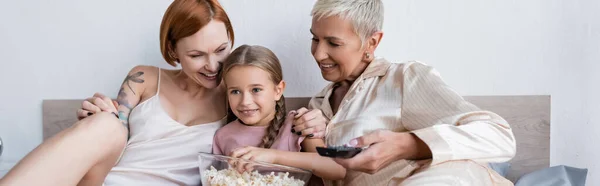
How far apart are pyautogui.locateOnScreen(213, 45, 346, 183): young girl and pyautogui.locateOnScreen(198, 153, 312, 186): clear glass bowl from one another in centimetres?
17

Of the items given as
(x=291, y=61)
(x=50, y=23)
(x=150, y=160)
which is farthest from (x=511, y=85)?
(x=50, y=23)

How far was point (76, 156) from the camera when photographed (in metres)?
1.21

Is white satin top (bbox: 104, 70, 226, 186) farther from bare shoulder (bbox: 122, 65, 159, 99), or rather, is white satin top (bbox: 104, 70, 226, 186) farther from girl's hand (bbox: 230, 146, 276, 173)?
girl's hand (bbox: 230, 146, 276, 173)

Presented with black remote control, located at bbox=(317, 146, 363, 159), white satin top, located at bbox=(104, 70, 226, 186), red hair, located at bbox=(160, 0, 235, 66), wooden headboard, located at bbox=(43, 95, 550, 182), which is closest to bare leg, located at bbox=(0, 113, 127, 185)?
white satin top, located at bbox=(104, 70, 226, 186)

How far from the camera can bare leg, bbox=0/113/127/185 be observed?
1121mm

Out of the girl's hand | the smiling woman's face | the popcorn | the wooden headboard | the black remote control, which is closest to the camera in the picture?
the black remote control

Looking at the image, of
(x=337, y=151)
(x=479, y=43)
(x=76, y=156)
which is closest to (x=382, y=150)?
(x=337, y=151)

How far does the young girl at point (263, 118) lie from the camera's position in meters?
1.49

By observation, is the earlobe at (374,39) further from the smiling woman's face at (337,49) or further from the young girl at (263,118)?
the young girl at (263,118)

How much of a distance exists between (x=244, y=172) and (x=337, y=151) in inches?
10.9

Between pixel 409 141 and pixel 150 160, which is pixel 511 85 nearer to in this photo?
pixel 409 141

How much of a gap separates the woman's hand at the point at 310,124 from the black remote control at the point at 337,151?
0.42 metres

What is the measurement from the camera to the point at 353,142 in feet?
3.81

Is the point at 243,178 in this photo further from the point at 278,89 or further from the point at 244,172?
the point at 278,89
